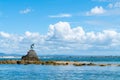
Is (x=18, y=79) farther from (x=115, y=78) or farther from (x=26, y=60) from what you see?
(x=26, y=60)

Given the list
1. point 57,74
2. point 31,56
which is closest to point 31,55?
point 31,56

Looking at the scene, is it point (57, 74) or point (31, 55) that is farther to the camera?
point (31, 55)

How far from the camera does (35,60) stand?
171125mm

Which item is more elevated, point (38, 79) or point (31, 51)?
point (31, 51)

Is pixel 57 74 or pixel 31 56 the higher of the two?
pixel 31 56

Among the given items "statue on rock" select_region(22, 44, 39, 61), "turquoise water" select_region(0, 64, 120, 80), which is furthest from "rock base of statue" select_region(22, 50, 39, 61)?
"turquoise water" select_region(0, 64, 120, 80)

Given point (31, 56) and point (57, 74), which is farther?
point (31, 56)

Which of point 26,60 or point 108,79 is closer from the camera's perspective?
point 108,79

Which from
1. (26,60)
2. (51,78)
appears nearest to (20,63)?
(26,60)

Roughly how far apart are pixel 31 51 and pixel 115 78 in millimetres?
78382

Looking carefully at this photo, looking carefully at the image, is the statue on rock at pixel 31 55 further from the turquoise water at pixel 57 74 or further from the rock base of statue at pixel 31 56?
the turquoise water at pixel 57 74

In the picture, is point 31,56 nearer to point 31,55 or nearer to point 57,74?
point 31,55

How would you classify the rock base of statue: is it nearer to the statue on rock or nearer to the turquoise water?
the statue on rock

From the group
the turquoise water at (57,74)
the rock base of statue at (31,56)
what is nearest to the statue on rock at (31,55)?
the rock base of statue at (31,56)
